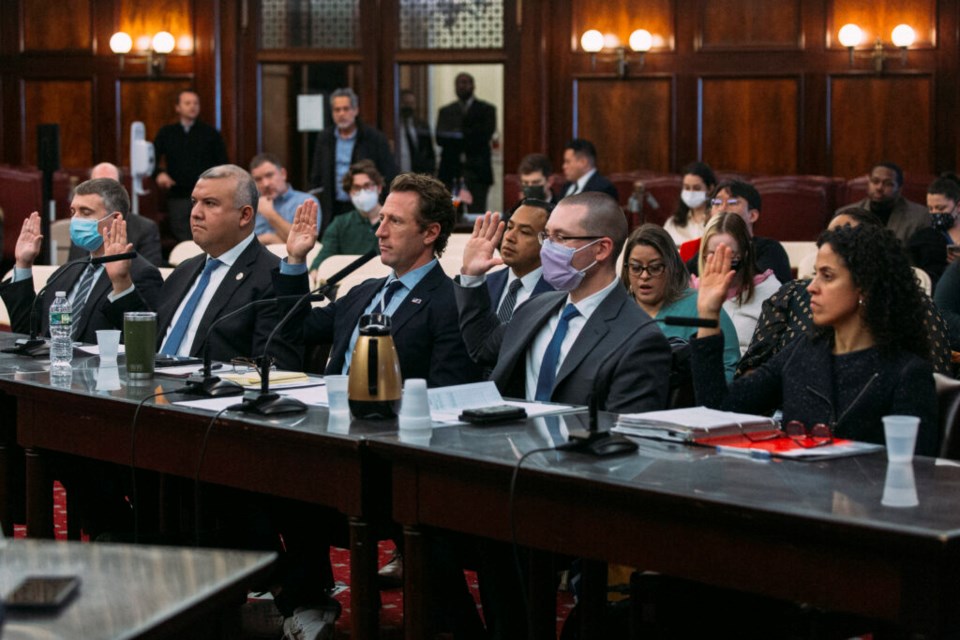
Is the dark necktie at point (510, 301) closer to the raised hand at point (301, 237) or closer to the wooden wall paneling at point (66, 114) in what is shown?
the raised hand at point (301, 237)

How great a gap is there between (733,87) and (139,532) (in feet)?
29.3

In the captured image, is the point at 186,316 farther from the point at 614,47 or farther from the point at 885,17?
the point at 885,17

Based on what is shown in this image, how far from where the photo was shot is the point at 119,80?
12.9 meters

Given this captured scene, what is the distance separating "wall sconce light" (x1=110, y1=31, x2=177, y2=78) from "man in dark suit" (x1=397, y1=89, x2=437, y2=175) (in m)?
2.20

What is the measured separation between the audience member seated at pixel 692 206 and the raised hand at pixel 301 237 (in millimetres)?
4181

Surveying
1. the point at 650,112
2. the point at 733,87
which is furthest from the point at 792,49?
the point at 650,112

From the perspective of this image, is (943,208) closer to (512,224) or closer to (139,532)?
(512,224)

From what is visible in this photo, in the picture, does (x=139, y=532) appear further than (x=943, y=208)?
No

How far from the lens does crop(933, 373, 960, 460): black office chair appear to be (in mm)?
3145

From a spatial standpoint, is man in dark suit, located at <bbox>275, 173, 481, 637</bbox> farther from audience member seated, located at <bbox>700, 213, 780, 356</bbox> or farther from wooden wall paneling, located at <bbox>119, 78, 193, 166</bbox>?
wooden wall paneling, located at <bbox>119, 78, 193, 166</bbox>

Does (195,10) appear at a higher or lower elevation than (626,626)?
higher

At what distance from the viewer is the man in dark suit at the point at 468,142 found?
12.7 m

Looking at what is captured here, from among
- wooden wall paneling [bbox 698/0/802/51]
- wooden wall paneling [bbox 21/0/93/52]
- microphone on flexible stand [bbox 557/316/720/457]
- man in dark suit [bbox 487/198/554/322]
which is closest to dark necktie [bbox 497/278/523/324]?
man in dark suit [bbox 487/198/554/322]

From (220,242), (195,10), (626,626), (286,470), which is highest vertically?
(195,10)
